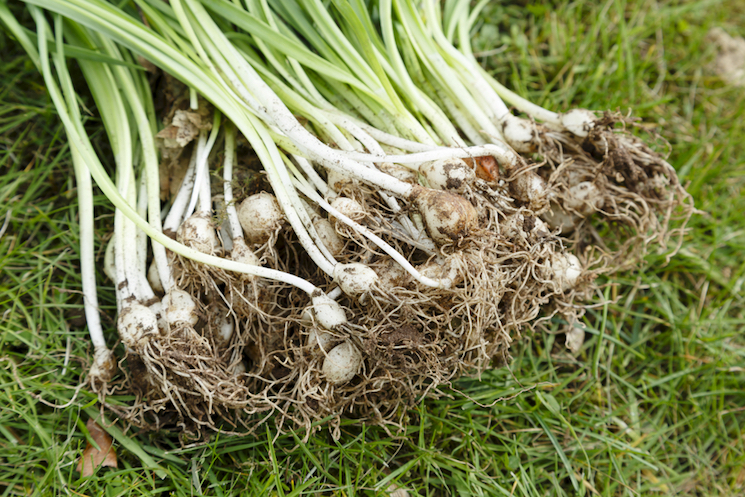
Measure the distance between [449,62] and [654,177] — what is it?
28.3 inches

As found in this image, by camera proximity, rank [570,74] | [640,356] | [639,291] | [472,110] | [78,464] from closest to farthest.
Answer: [78,464] < [472,110] < [640,356] < [639,291] < [570,74]

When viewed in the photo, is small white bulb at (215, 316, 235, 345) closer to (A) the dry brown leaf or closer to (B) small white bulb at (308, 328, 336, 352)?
(B) small white bulb at (308, 328, 336, 352)

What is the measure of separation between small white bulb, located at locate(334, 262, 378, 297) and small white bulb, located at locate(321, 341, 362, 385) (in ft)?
0.47

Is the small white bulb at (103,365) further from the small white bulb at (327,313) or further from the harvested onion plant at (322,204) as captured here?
the small white bulb at (327,313)

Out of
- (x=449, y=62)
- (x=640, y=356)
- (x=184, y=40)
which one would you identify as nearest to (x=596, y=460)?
(x=640, y=356)

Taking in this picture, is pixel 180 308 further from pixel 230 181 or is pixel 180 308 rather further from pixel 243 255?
pixel 230 181

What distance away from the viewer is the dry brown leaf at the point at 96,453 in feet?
4.19

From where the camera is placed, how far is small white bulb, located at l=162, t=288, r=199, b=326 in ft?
3.99

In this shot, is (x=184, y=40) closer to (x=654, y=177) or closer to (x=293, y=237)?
(x=293, y=237)

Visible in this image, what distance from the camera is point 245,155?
149cm

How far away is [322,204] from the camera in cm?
122

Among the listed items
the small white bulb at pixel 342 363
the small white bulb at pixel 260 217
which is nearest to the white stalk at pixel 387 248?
the small white bulb at pixel 260 217

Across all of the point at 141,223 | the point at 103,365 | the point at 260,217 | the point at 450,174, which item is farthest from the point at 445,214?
the point at 103,365

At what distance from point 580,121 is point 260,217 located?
3.17ft
